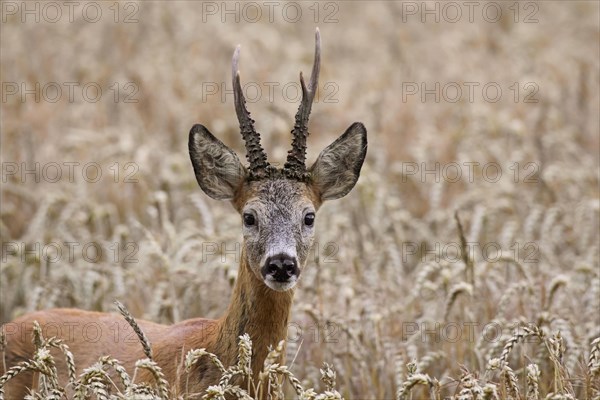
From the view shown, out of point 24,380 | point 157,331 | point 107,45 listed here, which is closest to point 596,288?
point 157,331

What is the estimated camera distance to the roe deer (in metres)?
5.82

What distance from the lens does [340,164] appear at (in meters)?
6.45

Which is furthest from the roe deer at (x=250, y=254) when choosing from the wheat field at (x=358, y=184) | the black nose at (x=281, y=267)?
the wheat field at (x=358, y=184)

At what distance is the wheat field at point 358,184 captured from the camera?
23.6 ft

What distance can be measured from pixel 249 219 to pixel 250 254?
0.22m

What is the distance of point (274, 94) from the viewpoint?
522 inches

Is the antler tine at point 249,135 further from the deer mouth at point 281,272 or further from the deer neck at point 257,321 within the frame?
the deer mouth at point 281,272

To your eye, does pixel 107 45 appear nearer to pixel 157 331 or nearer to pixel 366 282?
pixel 366 282

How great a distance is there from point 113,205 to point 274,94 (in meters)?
3.43

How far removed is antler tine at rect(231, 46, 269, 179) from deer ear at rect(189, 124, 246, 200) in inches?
5.9

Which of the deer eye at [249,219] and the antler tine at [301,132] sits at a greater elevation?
the antler tine at [301,132]

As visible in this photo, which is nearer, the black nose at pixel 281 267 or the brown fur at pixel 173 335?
the black nose at pixel 281 267

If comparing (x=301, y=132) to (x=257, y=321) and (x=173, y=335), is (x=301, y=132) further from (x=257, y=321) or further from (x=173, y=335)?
(x=173, y=335)


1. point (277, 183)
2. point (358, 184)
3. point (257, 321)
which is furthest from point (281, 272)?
point (358, 184)
